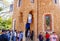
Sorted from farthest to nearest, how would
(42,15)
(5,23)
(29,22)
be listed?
(5,23) < (29,22) < (42,15)

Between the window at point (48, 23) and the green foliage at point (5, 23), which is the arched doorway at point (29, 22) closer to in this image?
the window at point (48, 23)

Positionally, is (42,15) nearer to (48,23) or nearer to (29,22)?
(48,23)

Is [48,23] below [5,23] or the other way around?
the other way around

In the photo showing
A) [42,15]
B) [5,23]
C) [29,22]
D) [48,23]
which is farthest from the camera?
[5,23]

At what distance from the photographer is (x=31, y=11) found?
10719 mm

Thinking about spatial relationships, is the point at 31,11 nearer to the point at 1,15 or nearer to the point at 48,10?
the point at 48,10

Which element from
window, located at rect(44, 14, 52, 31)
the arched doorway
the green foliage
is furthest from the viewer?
the green foliage

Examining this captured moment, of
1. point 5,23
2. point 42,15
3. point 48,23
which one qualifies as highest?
point 42,15

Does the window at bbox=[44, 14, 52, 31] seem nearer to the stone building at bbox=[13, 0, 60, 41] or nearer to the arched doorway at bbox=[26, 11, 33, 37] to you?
the stone building at bbox=[13, 0, 60, 41]

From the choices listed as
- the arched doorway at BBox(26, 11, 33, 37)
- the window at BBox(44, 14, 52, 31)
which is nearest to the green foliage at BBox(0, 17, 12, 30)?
the arched doorway at BBox(26, 11, 33, 37)

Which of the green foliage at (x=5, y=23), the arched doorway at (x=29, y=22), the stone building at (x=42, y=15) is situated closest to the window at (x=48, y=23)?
the stone building at (x=42, y=15)

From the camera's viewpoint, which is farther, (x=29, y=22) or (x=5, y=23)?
(x=5, y=23)

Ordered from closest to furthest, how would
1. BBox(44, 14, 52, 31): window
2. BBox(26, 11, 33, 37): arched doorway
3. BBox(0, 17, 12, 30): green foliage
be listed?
BBox(44, 14, 52, 31): window, BBox(26, 11, 33, 37): arched doorway, BBox(0, 17, 12, 30): green foliage

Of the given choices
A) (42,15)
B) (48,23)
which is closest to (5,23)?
(42,15)
